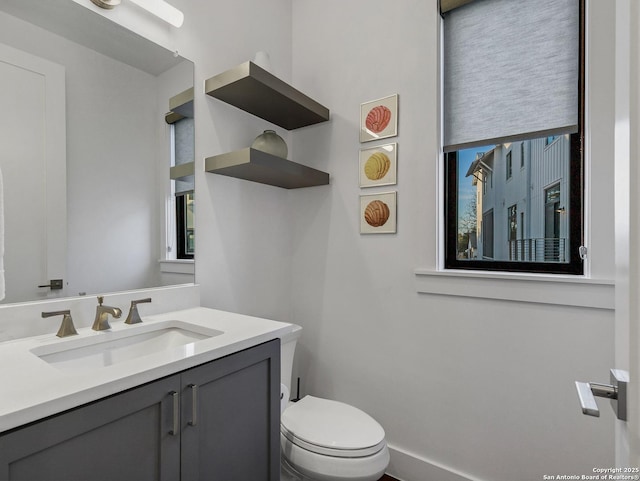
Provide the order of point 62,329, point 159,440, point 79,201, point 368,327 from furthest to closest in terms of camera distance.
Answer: point 368,327 → point 79,201 → point 62,329 → point 159,440

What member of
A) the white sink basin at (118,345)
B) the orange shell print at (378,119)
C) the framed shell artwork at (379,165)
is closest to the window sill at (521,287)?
the framed shell artwork at (379,165)

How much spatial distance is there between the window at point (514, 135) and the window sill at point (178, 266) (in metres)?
1.20

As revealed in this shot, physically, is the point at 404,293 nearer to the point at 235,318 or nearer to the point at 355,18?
the point at 235,318

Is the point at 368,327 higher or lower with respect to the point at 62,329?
lower

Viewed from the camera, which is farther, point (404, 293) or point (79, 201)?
point (404, 293)

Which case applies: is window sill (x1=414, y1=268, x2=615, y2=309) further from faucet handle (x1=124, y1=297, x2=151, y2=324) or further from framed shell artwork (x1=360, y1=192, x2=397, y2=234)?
faucet handle (x1=124, y1=297, x2=151, y2=324)

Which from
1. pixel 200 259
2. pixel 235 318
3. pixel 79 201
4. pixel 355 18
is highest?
pixel 355 18

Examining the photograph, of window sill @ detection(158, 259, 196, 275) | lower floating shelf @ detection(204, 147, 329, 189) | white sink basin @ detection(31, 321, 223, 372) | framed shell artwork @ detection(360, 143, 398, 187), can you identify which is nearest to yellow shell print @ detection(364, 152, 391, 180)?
framed shell artwork @ detection(360, 143, 398, 187)

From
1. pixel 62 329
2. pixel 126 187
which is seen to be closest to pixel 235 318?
pixel 62 329

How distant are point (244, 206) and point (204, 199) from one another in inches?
9.6

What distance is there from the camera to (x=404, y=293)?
1.65m

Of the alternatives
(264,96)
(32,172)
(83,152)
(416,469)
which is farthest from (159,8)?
(416,469)

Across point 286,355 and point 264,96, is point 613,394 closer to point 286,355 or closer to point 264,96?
point 286,355

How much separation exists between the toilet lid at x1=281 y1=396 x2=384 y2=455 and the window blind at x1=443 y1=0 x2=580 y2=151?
1283 millimetres
